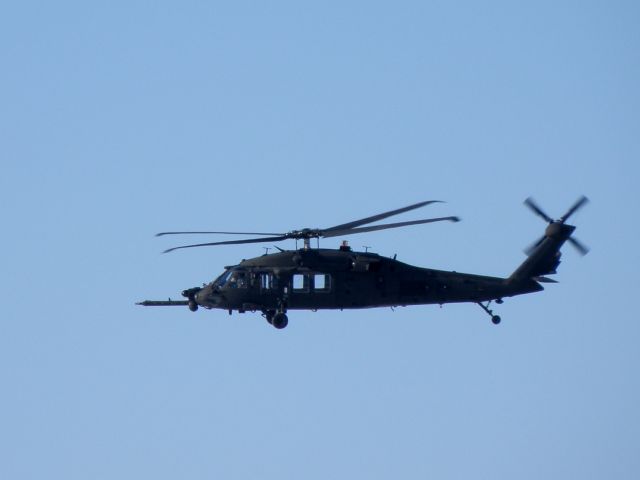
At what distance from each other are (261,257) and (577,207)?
1433cm

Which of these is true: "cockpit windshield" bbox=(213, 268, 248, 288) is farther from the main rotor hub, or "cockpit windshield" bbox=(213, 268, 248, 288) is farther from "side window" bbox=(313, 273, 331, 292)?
the main rotor hub

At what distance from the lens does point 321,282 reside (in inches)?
1863

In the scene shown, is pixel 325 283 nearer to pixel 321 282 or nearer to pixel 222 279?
pixel 321 282

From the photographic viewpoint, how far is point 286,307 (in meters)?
Answer: 47.0

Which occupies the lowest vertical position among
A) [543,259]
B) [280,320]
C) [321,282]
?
[280,320]

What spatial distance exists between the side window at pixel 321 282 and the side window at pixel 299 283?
1.24 ft

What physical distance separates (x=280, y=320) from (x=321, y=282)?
234cm

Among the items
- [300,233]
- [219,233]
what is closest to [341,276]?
[300,233]

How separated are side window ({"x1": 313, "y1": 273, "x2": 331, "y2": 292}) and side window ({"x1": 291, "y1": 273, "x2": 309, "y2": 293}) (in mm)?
377

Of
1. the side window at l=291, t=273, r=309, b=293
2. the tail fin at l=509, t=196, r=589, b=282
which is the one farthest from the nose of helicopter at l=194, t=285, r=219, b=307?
the tail fin at l=509, t=196, r=589, b=282

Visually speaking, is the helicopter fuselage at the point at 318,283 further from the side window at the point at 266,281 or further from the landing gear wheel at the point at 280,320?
the landing gear wheel at the point at 280,320

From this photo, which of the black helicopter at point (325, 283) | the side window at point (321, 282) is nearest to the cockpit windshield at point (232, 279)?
the black helicopter at point (325, 283)

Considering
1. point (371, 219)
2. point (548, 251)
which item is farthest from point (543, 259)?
point (371, 219)

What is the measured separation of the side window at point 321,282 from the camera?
47.2 meters
